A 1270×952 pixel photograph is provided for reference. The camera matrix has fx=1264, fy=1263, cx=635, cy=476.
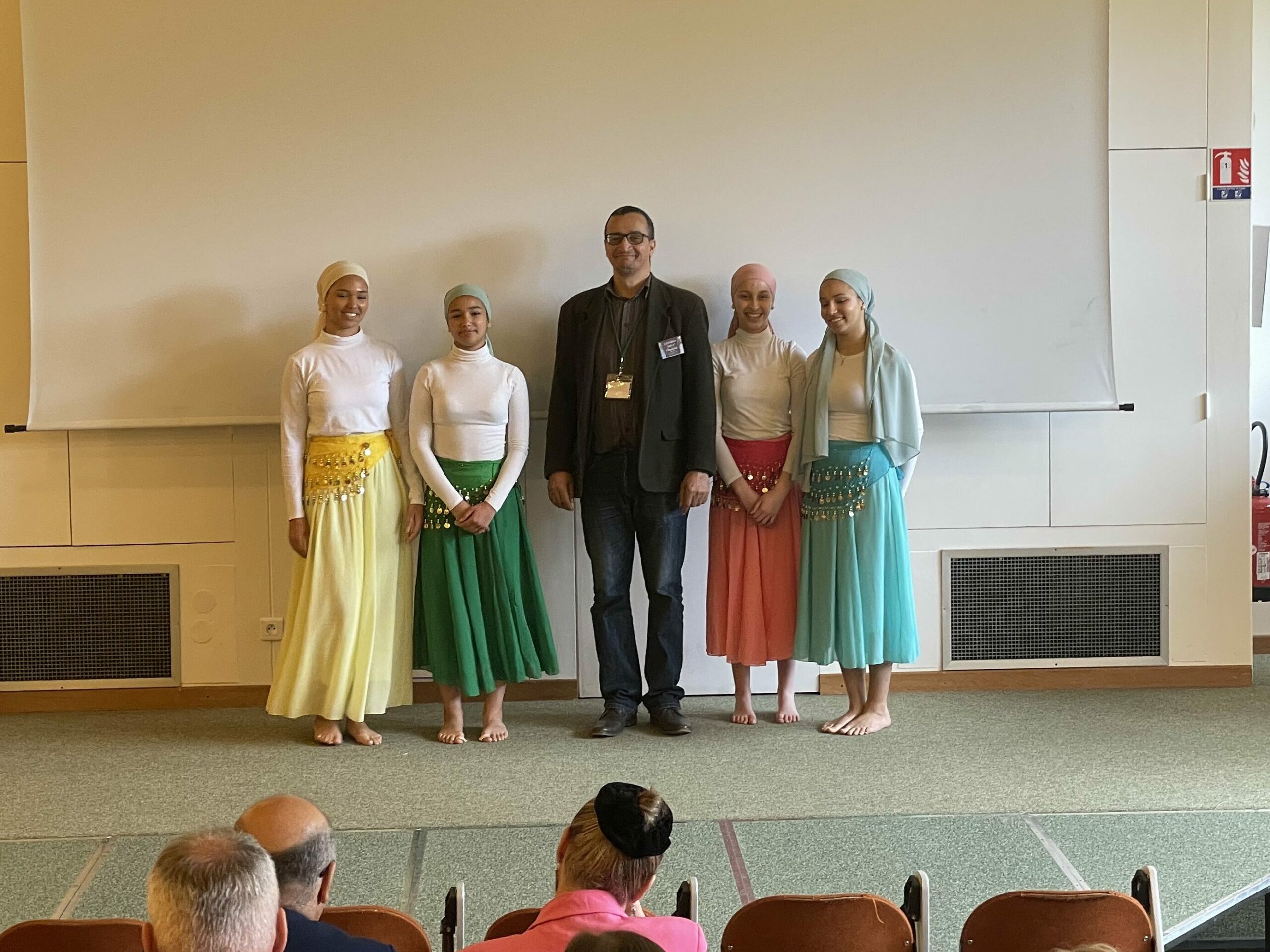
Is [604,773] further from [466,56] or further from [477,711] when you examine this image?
[466,56]

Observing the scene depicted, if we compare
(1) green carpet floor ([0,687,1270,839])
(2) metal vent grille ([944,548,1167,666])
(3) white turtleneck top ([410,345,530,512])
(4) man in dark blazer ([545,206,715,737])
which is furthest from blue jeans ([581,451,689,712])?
(2) metal vent grille ([944,548,1167,666])

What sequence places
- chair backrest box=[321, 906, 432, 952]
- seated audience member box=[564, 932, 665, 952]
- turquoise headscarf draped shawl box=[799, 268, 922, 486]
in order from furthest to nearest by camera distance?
1. turquoise headscarf draped shawl box=[799, 268, 922, 486]
2. chair backrest box=[321, 906, 432, 952]
3. seated audience member box=[564, 932, 665, 952]

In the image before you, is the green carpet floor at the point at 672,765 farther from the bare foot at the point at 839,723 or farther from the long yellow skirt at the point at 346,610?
the long yellow skirt at the point at 346,610

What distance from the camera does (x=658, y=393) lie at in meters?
4.28

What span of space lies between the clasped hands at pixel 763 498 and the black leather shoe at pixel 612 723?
0.81 meters

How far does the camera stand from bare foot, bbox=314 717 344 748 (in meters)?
4.27

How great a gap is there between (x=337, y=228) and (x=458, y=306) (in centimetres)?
67

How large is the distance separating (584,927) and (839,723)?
107 inches

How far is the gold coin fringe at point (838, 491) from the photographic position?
168 inches

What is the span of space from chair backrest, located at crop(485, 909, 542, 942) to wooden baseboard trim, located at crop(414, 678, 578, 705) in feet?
9.29

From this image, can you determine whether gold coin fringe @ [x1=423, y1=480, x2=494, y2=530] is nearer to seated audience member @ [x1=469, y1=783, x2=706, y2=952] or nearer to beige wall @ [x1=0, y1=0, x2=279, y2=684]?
beige wall @ [x1=0, y1=0, x2=279, y2=684]

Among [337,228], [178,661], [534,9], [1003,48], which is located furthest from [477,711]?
[1003,48]

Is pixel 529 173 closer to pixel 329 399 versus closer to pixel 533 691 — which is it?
pixel 329 399

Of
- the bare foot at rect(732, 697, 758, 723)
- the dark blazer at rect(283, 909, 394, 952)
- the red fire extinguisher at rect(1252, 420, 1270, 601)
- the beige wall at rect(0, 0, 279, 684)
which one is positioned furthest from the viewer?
the red fire extinguisher at rect(1252, 420, 1270, 601)
